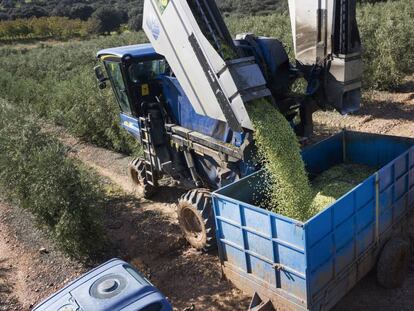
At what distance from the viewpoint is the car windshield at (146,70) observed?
743cm

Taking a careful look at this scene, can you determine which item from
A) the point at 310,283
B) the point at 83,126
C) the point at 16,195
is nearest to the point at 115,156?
the point at 83,126

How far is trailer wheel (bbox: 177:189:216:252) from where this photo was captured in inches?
246

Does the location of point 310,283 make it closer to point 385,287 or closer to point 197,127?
point 385,287

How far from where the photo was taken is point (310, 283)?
439 centimetres

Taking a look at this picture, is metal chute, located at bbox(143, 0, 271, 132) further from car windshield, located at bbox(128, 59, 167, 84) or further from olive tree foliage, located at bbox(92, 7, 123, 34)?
olive tree foliage, located at bbox(92, 7, 123, 34)

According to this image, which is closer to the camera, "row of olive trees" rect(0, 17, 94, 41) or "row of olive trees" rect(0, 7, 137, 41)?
"row of olive trees" rect(0, 7, 137, 41)

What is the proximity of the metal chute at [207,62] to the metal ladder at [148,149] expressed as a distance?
2.02m

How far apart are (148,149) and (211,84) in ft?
9.59

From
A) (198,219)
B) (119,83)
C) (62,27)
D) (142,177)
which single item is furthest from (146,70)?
(62,27)

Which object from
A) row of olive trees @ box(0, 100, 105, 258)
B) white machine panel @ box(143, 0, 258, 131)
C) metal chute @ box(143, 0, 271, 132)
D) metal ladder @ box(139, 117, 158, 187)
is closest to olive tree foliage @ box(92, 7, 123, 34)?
metal ladder @ box(139, 117, 158, 187)

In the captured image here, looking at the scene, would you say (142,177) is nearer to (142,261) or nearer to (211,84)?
(142,261)

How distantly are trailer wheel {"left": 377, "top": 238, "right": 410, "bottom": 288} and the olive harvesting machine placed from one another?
6.24 ft

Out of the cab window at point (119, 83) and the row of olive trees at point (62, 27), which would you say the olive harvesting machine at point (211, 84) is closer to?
the cab window at point (119, 83)

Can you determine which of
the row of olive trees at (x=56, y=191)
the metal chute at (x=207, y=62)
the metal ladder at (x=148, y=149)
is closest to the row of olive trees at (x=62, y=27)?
the metal ladder at (x=148, y=149)
